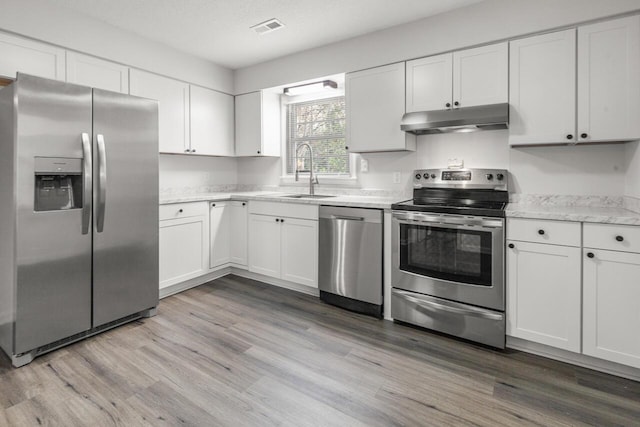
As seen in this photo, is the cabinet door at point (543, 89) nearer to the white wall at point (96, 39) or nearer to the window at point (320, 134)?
the window at point (320, 134)

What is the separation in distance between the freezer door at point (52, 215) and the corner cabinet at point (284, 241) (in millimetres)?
1589

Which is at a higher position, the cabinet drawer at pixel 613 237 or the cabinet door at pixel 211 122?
the cabinet door at pixel 211 122

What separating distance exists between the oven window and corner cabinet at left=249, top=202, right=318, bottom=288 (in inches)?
36.2

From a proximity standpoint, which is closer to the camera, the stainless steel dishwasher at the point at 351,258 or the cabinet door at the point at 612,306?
the cabinet door at the point at 612,306

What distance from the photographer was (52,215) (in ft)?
7.33

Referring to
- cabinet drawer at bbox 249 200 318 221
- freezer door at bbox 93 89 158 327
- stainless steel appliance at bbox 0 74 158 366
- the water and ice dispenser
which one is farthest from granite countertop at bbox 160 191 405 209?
the water and ice dispenser

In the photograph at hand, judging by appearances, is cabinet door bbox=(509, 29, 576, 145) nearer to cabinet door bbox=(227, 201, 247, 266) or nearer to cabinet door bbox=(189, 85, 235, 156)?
cabinet door bbox=(227, 201, 247, 266)

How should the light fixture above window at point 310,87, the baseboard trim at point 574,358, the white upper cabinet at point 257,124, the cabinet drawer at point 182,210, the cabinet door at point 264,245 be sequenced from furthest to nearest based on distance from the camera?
the white upper cabinet at point 257,124
the light fixture above window at point 310,87
the cabinet door at point 264,245
the cabinet drawer at point 182,210
the baseboard trim at point 574,358

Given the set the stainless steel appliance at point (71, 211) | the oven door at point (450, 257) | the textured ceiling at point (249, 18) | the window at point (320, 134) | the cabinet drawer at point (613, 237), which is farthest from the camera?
the window at point (320, 134)

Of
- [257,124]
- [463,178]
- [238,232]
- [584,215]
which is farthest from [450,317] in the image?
[257,124]

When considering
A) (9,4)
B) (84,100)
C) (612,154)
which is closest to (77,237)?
(84,100)

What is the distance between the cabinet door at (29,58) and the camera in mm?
2494

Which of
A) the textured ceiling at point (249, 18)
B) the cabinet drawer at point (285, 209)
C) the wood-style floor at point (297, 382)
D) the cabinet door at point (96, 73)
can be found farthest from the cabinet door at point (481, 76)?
the cabinet door at point (96, 73)

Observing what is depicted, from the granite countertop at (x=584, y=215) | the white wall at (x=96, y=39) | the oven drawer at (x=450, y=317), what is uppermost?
the white wall at (x=96, y=39)
